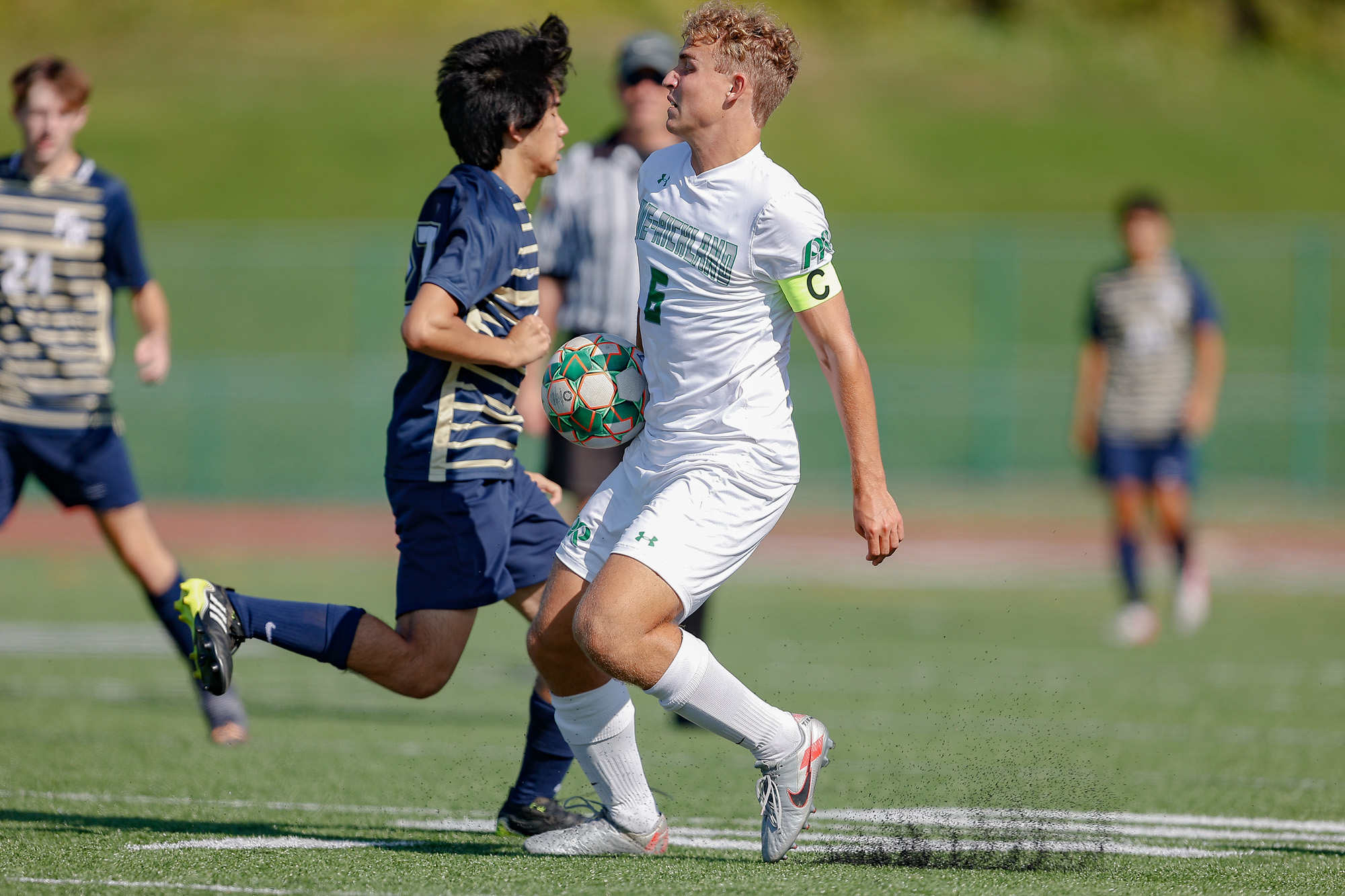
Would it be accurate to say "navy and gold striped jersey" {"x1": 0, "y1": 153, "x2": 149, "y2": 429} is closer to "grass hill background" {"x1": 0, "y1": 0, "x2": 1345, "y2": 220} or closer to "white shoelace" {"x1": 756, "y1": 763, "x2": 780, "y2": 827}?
"white shoelace" {"x1": 756, "y1": 763, "x2": 780, "y2": 827}

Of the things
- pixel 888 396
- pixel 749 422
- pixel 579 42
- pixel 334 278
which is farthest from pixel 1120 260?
pixel 749 422

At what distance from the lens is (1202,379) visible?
426 inches

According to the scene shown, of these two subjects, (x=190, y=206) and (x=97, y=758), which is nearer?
(x=97, y=758)

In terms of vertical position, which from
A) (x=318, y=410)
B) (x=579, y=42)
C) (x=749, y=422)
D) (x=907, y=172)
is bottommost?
(x=318, y=410)

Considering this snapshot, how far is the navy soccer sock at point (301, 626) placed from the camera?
4.28m

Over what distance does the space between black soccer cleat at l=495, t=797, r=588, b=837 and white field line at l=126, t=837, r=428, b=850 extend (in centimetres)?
27

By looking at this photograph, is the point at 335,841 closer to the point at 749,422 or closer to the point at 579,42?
the point at 749,422

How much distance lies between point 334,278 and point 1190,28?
25.4 meters

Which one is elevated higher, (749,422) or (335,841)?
(749,422)

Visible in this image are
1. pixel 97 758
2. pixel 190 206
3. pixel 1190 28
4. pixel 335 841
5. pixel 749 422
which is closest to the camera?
pixel 749 422

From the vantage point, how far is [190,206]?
106 ft

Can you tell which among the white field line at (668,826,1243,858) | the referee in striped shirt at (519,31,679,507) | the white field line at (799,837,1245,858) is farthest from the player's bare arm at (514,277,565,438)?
the white field line at (799,837,1245,858)

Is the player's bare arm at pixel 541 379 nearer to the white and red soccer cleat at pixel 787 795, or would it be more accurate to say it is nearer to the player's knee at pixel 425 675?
the player's knee at pixel 425 675

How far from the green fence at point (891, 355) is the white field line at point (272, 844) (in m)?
17.8
